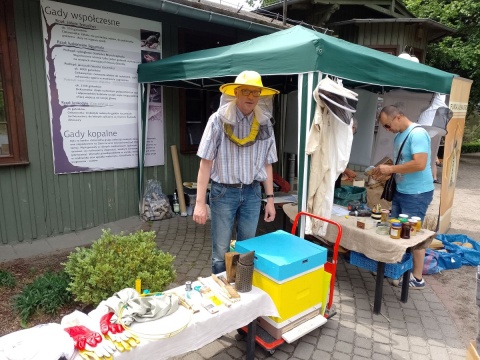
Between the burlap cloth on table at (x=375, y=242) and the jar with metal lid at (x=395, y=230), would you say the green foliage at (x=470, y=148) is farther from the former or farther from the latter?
the jar with metal lid at (x=395, y=230)

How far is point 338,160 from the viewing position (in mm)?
3219

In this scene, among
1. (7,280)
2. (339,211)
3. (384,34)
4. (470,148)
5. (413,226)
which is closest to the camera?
(413,226)

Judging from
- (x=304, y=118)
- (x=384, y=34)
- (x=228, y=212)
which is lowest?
(x=228, y=212)

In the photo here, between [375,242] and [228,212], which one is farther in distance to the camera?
[375,242]

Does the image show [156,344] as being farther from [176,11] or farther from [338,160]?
[176,11]

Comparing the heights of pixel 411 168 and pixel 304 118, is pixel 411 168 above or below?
below

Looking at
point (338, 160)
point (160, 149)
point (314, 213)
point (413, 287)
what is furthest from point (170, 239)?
point (413, 287)

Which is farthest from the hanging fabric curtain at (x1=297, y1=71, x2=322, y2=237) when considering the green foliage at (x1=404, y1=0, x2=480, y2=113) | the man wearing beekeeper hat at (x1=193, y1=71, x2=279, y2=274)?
the green foliage at (x1=404, y1=0, x2=480, y2=113)

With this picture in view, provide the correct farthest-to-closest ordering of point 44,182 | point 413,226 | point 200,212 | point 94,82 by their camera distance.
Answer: point 94,82
point 44,182
point 413,226
point 200,212

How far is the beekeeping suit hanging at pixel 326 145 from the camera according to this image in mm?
3018

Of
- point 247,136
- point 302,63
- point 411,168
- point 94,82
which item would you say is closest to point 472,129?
point 411,168

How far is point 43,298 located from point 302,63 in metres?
3.16

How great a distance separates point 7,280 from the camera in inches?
139

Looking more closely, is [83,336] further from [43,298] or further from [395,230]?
[395,230]
